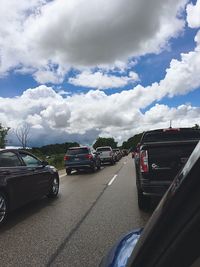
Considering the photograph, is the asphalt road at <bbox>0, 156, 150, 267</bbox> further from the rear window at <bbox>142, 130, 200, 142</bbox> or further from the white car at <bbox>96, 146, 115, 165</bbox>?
the white car at <bbox>96, 146, 115, 165</bbox>

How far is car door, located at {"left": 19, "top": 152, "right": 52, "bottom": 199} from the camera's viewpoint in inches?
371

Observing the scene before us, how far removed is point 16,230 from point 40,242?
116 centimetres

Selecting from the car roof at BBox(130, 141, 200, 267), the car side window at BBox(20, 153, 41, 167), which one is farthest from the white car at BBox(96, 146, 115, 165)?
the car roof at BBox(130, 141, 200, 267)

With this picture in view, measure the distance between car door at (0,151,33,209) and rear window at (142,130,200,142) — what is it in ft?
12.0

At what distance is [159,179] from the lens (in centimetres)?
808

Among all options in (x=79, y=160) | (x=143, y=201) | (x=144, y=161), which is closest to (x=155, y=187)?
(x=144, y=161)

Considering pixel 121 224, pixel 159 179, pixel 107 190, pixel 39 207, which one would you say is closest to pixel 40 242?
pixel 121 224

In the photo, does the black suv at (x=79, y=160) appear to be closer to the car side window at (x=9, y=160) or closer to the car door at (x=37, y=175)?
the car door at (x=37, y=175)

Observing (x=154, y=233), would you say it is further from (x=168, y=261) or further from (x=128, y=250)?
(x=128, y=250)

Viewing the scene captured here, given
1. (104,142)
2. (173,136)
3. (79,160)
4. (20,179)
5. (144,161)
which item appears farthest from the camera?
(104,142)

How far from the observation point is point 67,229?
706 cm

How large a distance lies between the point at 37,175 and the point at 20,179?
4.19 feet

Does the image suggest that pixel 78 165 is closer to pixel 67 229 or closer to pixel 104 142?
pixel 67 229

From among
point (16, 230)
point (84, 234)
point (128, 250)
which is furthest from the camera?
point (16, 230)
